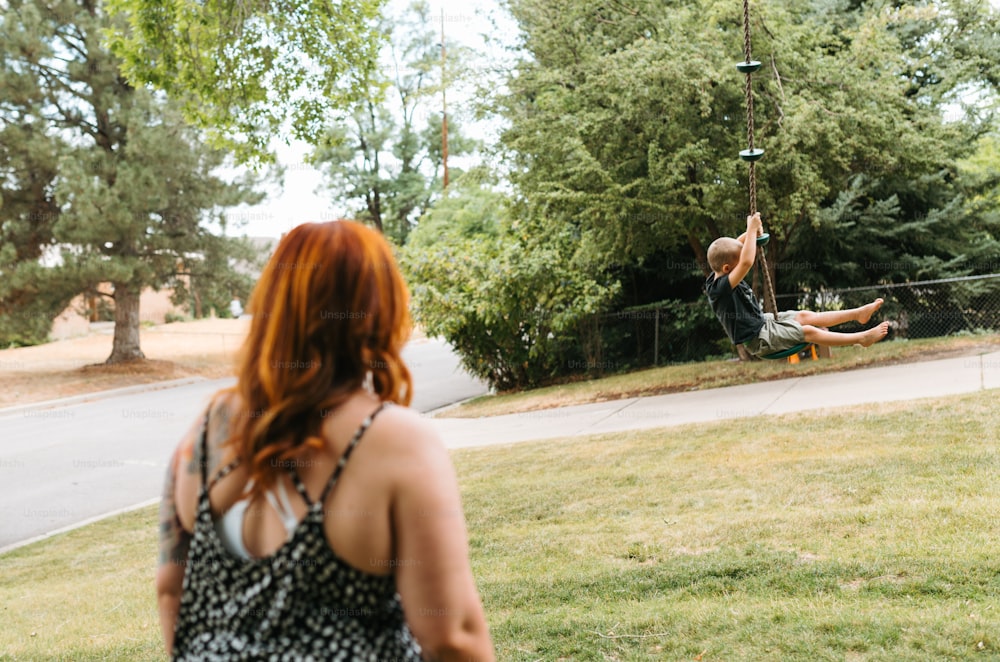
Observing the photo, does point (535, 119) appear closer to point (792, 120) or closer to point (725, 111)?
point (725, 111)

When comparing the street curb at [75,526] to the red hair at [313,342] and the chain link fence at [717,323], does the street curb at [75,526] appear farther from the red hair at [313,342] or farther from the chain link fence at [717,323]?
the chain link fence at [717,323]

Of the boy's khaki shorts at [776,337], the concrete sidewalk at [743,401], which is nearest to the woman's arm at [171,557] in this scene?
the boy's khaki shorts at [776,337]

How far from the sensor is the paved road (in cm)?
963

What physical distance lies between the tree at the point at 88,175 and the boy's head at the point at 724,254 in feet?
56.5

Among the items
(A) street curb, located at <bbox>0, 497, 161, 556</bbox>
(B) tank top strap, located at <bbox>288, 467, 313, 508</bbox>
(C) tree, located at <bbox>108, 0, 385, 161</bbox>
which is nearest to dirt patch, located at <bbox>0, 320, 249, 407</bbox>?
(A) street curb, located at <bbox>0, 497, 161, 556</bbox>

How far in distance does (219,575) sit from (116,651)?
13.5 feet

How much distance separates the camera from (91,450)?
12.6 m

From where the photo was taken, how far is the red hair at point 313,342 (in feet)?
4.87

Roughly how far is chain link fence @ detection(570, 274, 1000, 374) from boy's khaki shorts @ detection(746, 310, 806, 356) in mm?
8826

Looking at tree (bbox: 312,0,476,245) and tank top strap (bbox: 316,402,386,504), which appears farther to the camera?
tree (bbox: 312,0,476,245)

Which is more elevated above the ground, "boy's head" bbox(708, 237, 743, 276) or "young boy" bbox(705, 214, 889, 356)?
"boy's head" bbox(708, 237, 743, 276)

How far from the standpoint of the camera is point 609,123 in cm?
1365

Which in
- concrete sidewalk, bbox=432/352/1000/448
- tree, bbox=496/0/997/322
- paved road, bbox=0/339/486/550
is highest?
tree, bbox=496/0/997/322

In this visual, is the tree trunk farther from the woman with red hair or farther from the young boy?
the woman with red hair
